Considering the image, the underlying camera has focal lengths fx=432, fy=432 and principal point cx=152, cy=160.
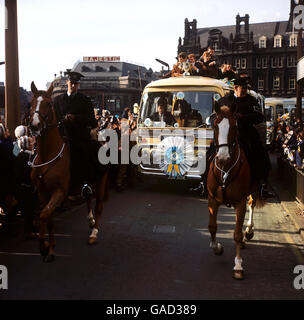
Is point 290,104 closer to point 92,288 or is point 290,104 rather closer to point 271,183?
point 271,183

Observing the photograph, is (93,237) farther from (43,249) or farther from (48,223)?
(43,249)

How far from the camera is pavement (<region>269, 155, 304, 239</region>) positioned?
920cm

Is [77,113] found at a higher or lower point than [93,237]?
higher

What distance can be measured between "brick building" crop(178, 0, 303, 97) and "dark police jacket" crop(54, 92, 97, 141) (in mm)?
81820

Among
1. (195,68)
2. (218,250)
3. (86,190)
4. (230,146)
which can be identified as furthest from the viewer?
(195,68)

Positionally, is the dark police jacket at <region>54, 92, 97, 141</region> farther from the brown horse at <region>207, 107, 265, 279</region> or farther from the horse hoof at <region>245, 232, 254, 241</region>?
the horse hoof at <region>245, 232, 254, 241</region>

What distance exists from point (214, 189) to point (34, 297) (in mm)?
3081

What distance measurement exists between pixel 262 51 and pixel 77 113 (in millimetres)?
85281

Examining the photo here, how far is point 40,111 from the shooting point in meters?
6.40

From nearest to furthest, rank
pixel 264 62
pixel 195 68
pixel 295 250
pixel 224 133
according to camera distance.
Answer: pixel 224 133 → pixel 295 250 → pixel 195 68 → pixel 264 62

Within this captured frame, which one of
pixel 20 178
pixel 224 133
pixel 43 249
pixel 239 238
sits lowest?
pixel 43 249

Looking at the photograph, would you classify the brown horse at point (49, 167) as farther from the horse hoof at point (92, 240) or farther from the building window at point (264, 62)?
the building window at point (264, 62)

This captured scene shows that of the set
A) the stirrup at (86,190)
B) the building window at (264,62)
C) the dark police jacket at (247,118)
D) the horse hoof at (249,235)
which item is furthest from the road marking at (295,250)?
the building window at (264,62)

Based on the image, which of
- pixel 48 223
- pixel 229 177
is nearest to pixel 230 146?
pixel 229 177
